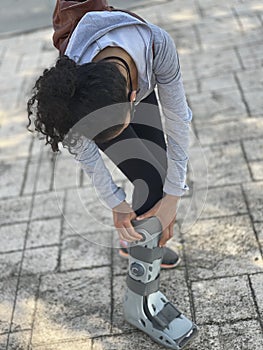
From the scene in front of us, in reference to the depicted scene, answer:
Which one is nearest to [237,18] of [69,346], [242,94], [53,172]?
[242,94]

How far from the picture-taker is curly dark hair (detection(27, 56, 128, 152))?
180cm

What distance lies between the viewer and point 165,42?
6.73 feet

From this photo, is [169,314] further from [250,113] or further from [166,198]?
[250,113]

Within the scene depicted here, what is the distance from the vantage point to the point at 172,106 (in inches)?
86.0

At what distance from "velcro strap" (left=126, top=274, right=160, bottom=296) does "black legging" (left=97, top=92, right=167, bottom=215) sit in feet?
0.86

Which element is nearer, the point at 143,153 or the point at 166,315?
the point at 143,153

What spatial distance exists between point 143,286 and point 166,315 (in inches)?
6.0

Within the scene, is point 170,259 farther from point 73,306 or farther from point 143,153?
point 143,153

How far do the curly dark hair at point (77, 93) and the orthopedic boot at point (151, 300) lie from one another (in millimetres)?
585

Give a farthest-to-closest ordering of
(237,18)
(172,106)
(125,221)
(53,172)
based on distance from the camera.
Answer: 1. (237,18)
2. (53,172)
3. (125,221)
4. (172,106)

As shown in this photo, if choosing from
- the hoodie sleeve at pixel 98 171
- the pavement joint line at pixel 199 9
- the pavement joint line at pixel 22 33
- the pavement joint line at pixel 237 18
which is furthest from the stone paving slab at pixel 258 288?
the pavement joint line at pixel 22 33

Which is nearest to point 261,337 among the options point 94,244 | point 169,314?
point 169,314

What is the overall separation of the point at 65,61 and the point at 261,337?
120 cm

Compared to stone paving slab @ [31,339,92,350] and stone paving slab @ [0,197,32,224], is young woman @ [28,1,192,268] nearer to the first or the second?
stone paving slab @ [31,339,92,350]
